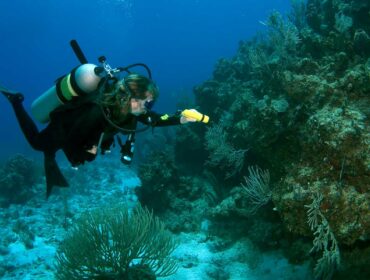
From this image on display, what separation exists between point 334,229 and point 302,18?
12.0 metres

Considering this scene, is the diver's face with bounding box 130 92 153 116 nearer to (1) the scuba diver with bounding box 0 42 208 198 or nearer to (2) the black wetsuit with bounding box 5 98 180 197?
(1) the scuba diver with bounding box 0 42 208 198

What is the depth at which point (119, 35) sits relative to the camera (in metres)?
132

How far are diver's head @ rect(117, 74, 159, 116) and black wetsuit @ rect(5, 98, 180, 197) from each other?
0.65 ft

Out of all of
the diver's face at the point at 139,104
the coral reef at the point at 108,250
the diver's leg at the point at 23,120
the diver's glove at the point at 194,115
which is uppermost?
the diver's leg at the point at 23,120

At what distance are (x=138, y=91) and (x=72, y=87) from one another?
36.8 inches

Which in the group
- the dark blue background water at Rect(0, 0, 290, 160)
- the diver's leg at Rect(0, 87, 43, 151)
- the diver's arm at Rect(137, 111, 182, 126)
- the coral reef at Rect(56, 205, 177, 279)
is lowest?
the coral reef at Rect(56, 205, 177, 279)

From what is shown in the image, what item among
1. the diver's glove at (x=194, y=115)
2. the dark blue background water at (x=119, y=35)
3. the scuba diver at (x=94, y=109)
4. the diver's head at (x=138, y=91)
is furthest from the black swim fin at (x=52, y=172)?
the dark blue background water at (x=119, y=35)

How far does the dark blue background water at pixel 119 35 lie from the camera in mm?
79812

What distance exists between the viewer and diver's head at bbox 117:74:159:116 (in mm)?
4184

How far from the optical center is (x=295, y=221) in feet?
15.0

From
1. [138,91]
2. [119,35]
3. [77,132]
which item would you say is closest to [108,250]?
[77,132]

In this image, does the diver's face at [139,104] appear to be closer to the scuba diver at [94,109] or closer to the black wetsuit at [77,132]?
the scuba diver at [94,109]

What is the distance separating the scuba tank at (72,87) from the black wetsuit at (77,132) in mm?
168

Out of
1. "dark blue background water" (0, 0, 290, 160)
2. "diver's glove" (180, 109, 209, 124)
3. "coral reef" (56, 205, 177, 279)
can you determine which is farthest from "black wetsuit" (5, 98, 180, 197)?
"dark blue background water" (0, 0, 290, 160)
